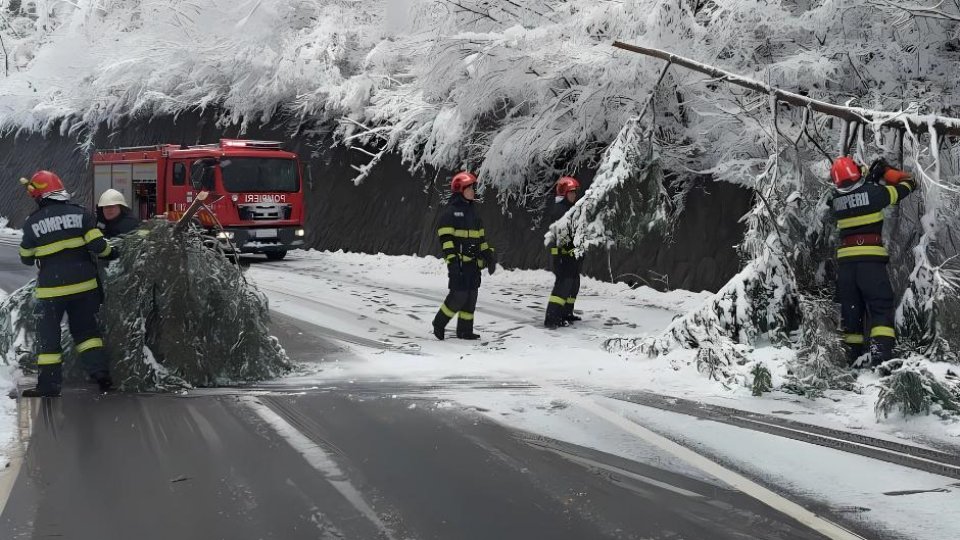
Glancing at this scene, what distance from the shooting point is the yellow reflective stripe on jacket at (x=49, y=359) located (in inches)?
284

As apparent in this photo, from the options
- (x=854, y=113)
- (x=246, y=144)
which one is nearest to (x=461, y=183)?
(x=854, y=113)

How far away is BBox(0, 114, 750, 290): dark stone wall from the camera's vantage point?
544 inches

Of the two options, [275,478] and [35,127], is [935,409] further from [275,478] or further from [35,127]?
[35,127]

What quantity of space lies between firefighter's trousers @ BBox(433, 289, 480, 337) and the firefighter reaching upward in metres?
3.87

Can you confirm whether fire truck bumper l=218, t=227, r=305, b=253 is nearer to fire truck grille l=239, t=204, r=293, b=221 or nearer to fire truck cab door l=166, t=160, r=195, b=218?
fire truck grille l=239, t=204, r=293, b=221

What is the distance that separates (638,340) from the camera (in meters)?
9.19

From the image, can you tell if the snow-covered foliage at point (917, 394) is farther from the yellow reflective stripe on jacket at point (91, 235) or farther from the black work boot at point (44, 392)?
the black work boot at point (44, 392)

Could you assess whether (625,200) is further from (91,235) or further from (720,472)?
(91,235)

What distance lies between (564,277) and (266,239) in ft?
Result: 33.9

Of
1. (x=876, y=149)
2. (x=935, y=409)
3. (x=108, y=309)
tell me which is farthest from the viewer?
(x=876, y=149)

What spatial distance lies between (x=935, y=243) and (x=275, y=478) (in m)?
5.84

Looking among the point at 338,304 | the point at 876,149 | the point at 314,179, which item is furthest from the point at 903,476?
the point at 314,179

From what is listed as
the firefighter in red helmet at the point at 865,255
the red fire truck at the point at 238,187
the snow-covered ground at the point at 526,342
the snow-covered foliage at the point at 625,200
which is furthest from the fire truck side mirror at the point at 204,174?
the firefighter in red helmet at the point at 865,255

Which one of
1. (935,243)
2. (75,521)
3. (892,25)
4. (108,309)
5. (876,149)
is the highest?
(892,25)
